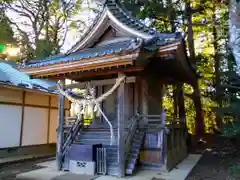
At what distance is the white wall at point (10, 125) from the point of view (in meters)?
8.78

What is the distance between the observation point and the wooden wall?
29.3 ft

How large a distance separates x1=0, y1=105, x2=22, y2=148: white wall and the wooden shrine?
264 centimetres

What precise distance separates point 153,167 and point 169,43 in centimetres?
361

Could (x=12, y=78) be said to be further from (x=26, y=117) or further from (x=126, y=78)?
(x=126, y=78)

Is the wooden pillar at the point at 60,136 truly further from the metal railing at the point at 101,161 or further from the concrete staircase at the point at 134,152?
the concrete staircase at the point at 134,152

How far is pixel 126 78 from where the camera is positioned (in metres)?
6.49

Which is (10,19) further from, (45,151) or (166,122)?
(166,122)

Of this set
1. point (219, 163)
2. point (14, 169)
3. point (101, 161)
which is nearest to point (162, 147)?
point (101, 161)

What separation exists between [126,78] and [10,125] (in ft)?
17.7

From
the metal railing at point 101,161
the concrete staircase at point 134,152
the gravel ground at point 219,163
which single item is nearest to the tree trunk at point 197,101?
the gravel ground at point 219,163

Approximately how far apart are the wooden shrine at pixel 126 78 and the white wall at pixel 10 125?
264cm

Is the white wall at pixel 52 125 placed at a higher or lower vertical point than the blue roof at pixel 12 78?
lower

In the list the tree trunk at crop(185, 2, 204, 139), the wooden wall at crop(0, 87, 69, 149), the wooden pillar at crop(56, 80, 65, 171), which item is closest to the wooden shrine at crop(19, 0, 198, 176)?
the wooden pillar at crop(56, 80, 65, 171)

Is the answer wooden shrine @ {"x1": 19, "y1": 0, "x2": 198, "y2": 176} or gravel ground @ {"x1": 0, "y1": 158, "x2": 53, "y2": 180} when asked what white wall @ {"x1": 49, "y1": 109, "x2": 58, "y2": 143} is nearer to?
gravel ground @ {"x1": 0, "y1": 158, "x2": 53, "y2": 180}
